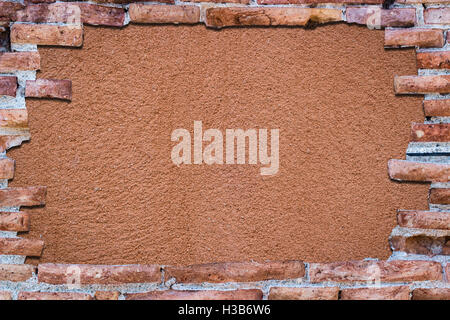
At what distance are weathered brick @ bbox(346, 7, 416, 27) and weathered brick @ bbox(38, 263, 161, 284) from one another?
0.80 metres

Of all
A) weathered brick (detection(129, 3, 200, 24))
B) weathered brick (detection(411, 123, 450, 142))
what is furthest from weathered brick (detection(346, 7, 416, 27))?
weathered brick (detection(129, 3, 200, 24))

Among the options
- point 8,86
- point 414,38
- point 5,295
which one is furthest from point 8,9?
point 414,38

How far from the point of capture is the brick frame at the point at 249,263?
81 cm

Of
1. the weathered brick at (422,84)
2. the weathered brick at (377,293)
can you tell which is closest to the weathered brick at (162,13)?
the weathered brick at (422,84)

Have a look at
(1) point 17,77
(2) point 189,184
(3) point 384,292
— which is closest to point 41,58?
(1) point 17,77

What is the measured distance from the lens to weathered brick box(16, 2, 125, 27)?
80 centimetres

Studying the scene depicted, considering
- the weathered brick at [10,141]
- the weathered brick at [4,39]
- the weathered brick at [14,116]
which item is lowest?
the weathered brick at [10,141]

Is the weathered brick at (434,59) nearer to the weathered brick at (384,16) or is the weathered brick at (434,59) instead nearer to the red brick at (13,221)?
the weathered brick at (384,16)

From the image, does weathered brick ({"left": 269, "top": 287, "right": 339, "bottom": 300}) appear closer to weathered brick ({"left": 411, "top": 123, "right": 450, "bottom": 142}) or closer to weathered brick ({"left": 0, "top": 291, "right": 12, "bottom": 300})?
weathered brick ({"left": 411, "top": 123, "right": 450, "bottom": 142})

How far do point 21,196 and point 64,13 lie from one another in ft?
1.47

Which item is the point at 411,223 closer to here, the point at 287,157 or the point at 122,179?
the point at 287,157

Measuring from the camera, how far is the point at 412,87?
82 centimetres

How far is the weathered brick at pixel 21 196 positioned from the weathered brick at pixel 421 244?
86cm

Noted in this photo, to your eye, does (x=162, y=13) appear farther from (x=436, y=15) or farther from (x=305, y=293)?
(x=305, y=293)
